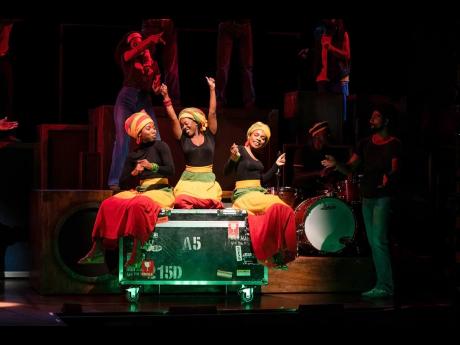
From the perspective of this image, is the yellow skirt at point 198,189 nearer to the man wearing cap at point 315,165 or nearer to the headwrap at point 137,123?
the headwrap at point 137,123

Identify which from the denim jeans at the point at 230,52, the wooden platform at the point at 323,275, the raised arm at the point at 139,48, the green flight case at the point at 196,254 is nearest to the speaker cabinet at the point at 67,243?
the green flight case at the point at 196,254

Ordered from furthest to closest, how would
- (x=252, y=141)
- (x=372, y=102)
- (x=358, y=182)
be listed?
(x=372, y=102) < (x=358, y=182) < (x=252, y=141)

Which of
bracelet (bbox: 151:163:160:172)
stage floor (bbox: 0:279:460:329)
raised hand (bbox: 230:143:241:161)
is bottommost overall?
stage floor (bbox: 0:279:460:329)

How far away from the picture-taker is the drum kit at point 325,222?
11.9 meters

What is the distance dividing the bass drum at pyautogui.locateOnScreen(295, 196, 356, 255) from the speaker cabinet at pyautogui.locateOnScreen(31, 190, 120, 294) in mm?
1893

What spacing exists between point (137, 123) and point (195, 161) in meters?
0.63

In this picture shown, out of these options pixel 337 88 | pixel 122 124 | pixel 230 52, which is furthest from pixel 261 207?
pixel 337 88

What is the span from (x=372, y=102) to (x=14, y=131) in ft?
12.7

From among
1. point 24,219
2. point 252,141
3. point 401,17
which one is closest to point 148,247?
point 252,141

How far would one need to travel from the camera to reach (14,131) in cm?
1325

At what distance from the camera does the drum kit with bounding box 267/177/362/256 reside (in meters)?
11.9

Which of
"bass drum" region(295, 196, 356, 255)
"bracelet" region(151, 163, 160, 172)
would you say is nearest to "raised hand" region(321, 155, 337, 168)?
"bass drum" region(295, 196, 356, 255)

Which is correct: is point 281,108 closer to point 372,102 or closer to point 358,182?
point 372,102

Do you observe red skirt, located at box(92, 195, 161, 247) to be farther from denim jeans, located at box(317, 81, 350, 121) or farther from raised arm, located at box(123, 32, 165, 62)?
Answer: denim jeans, located at box(317, 81, 350, 121)
